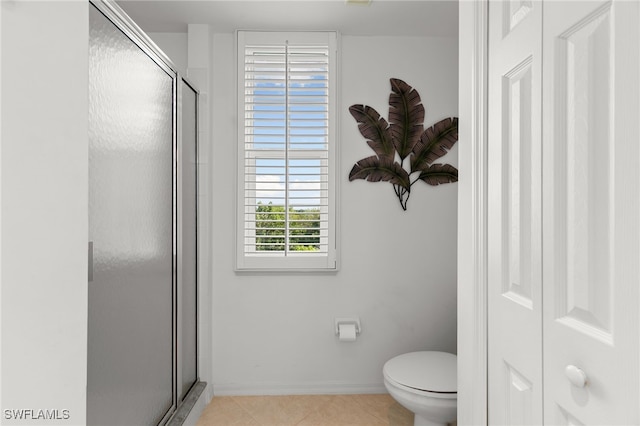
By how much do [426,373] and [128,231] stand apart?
1453 mm

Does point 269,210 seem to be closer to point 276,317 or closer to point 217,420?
point 276,317

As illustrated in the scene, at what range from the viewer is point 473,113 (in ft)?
4.05

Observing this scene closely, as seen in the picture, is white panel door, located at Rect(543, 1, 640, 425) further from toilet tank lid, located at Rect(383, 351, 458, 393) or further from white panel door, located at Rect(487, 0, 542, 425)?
toilet tank lid, located at Rect(383, 351, 458, 393)

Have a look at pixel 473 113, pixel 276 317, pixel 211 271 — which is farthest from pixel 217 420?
pixel 473 113

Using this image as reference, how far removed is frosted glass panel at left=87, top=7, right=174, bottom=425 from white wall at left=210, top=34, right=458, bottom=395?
20.5 inches

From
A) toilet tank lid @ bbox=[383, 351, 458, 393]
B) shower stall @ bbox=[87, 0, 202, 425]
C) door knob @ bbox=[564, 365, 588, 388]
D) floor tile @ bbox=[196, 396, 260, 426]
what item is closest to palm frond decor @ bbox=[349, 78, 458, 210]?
toilet tank lid @ bbox=[383, 351, 458, 393]

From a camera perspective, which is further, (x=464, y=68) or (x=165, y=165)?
(x=165, y=165)

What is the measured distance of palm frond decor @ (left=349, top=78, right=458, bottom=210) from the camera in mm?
2385

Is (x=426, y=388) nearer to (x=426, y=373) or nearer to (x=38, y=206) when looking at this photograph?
(x=426, y=373)

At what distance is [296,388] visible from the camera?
2387 millimetres

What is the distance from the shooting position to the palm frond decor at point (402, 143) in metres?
2.38

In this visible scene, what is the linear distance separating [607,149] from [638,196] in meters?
0.12

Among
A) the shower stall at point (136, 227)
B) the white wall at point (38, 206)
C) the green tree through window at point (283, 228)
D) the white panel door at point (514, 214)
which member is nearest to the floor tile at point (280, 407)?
the shower stall at point (136, 227)

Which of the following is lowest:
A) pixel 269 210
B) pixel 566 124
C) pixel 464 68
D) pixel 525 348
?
pixel 525 348
